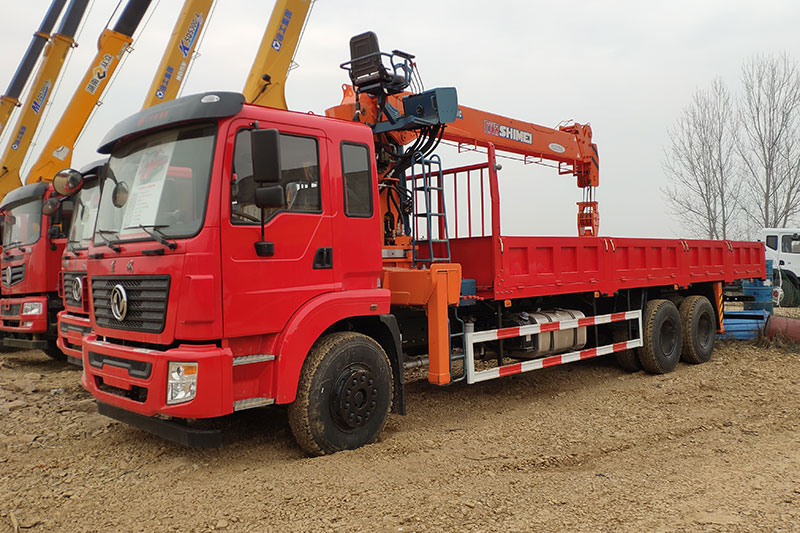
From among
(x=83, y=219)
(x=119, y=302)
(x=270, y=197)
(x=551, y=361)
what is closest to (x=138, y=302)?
(x=119, y=302)

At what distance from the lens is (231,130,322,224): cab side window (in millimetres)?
3986

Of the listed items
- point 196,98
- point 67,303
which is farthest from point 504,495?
point 67,303

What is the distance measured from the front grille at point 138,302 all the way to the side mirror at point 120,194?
542 mm

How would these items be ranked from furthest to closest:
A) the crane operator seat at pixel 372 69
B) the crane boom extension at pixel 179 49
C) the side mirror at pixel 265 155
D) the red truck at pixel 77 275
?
the crane boom extension at pixel 179 49, the red truck at pixel 77 275, the crane operator seat at pixel 372 69, the side mirror at pixel 265 155

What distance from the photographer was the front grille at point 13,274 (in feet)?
28.6

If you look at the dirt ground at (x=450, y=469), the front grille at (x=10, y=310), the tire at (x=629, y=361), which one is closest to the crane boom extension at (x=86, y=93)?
the front grille at (x=10, y=310)

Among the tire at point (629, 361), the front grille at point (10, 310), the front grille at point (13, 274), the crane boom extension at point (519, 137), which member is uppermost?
the crane boom extension at point (519, 137)

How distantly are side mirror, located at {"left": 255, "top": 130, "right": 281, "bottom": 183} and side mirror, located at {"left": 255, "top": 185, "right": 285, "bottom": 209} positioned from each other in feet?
0.23

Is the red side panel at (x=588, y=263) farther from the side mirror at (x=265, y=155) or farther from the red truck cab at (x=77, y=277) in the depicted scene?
the red truck cab at (x=77, y=277)

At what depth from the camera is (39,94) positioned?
13.0 metres

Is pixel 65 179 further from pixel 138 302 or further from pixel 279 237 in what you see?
pixel 279 237

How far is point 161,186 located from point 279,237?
0.84m

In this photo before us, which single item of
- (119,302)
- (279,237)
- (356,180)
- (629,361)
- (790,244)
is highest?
(356,180)

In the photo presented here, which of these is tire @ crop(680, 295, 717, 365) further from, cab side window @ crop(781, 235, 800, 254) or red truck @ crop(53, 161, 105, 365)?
cab side window @ crop(781, 235, 800, 254)
